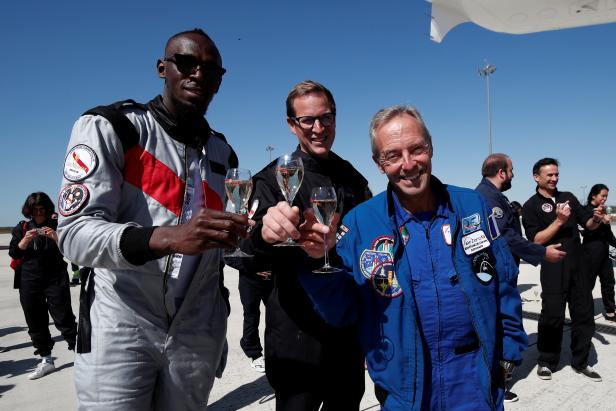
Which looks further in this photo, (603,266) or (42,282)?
(603,266)

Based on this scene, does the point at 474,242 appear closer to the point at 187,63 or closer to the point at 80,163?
the point at 187,63

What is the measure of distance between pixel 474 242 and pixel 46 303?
639cm

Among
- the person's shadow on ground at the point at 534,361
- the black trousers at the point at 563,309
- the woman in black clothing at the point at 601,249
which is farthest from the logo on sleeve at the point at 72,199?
the woman in black clothing at the point at 601,249

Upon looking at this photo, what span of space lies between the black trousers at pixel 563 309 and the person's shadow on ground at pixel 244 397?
342cm

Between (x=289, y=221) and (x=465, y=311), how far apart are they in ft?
3.27

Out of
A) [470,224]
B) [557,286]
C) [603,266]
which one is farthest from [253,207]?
[603,266]

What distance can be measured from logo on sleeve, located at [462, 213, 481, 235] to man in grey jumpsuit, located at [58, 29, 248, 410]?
1250 mm

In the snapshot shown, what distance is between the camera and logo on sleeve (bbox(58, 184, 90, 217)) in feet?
5.09

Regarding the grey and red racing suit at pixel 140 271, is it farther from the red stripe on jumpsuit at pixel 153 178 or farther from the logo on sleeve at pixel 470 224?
the logo on sleeve at pixel 470 224

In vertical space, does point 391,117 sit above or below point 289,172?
above

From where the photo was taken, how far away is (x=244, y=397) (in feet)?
14.5

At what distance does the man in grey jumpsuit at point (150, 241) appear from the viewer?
61.5 inches

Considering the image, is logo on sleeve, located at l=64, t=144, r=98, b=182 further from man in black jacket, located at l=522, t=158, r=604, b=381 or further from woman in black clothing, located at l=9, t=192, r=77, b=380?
woman in black clothing, located at l=9, t=192, r=77, b=380

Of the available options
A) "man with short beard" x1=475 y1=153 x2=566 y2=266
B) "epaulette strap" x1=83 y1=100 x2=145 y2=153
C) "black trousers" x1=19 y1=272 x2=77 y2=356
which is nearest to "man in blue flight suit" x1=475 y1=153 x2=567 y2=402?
"man with short beard" x1=475 y1=153 x2=566 y2=266
